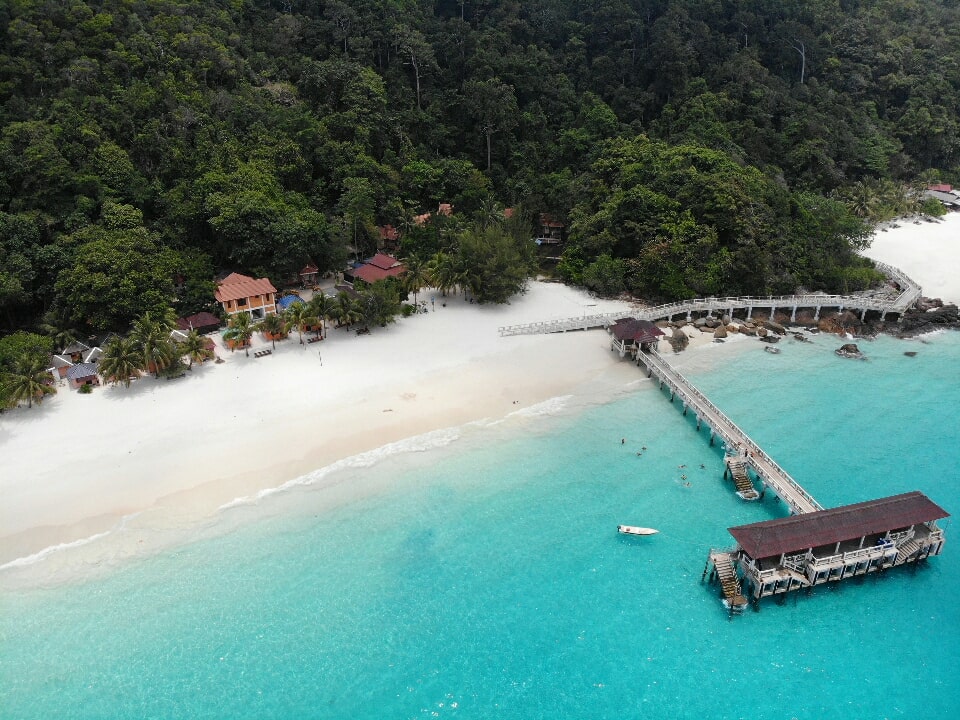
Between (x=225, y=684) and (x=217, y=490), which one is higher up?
(x=217, y=490)

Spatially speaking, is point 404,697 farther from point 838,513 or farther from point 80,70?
point 80,70

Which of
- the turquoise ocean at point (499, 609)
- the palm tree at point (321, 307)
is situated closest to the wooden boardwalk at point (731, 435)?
the turquoise ocean at point (499, 609)

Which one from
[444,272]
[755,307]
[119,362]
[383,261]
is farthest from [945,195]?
[119,362]

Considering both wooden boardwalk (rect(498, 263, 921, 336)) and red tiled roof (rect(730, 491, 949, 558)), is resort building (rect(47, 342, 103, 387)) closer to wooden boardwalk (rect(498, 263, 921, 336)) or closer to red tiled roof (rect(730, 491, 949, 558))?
wooden boardwalk (rect(498, 263, 921, 336))

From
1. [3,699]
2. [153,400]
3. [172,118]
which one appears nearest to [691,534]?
[3,699]

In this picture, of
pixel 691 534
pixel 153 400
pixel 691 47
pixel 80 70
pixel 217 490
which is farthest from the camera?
pixel 691 47

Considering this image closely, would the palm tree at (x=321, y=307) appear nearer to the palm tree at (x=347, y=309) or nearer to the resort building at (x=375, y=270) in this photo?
the palm tree at (x=347, y=309)
